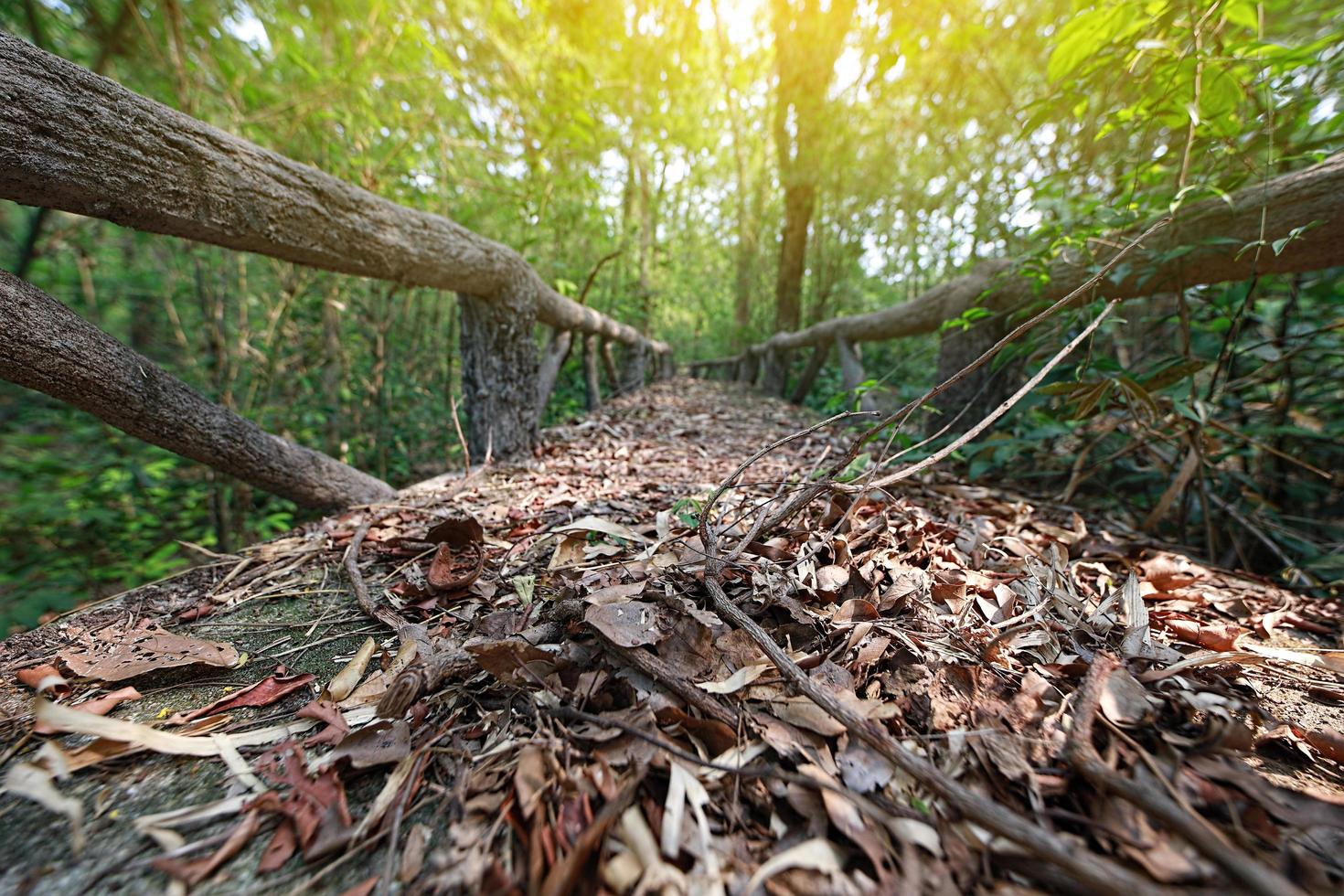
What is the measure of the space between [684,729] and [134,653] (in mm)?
1126

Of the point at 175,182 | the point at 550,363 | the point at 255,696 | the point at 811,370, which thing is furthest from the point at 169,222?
the point at 811,370

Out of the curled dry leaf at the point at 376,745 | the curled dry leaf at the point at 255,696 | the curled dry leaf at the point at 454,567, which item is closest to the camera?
the curled dry leaf at the point at 376,745

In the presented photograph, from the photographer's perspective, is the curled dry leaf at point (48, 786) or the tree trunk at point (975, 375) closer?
the curled dry leaf at point (48, 786)

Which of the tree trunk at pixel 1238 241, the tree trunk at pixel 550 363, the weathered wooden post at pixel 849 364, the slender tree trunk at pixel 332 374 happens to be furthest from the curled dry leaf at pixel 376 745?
the weathered wooden post at pixel 849 364

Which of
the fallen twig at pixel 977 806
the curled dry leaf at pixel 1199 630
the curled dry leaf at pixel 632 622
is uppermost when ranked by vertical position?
the curled dry leaf at pixel 632 622

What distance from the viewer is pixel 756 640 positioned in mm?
794

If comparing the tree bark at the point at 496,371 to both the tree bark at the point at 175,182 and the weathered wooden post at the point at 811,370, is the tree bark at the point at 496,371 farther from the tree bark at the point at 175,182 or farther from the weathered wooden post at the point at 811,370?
the weathered wooden post at the point at 811,370

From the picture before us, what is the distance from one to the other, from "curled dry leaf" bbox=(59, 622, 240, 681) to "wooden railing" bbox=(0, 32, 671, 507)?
56 centimetres

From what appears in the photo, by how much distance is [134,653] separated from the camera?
0.95 metres

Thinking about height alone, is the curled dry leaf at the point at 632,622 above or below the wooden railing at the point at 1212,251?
below

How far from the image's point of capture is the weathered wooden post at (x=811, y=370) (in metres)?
5.07

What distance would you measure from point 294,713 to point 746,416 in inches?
146

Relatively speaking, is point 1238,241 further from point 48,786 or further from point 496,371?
point 48,786

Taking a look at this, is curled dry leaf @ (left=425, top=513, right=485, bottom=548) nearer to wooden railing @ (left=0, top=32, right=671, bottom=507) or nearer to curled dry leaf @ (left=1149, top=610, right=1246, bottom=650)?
Answer: wooden railing @ (left=0, top=32, right=671, bottom=507)
